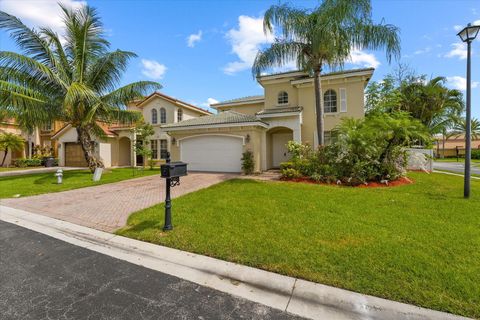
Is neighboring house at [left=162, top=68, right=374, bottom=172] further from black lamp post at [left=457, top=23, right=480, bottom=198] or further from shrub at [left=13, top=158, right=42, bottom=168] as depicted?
shrub at [left=13, top=158, right=42, bottom=168]

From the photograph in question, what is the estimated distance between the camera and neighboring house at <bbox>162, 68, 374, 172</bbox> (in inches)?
556

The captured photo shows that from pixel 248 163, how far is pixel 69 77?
11.7m

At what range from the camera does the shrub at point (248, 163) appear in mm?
13234

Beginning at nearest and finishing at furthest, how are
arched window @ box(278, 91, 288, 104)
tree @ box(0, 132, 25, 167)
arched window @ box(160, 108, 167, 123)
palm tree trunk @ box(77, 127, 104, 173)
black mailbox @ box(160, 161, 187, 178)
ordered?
black mailbox @ box(160, 161, 187, 178)
palm tree trunk @ box(77, 127, 104, 173)
arched window @ box(278, 91, 288, 104)
arched window @ box(160, 108, 167, 123)
tree @ box(0, 132, 25, 167)

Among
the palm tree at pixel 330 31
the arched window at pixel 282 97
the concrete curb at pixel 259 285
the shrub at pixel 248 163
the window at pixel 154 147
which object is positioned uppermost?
the palm tree at pixel 330 31

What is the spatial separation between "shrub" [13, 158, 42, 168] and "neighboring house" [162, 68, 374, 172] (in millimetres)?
15962

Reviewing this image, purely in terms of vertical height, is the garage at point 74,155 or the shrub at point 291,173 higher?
the garage at point 74,155

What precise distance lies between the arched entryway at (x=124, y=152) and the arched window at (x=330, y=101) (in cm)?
1814

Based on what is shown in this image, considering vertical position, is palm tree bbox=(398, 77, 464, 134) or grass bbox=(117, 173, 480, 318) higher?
palm tree bbox=(398, 77, 464, 134)

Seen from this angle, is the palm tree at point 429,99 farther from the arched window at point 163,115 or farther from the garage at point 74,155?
the garage at point 74,155

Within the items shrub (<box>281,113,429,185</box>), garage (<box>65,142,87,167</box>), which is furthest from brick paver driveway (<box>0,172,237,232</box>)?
garage (<box>65,142,87,167</box>)

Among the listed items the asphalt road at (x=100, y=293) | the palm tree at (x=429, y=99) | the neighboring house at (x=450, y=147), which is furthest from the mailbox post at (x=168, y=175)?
the neighboring house at (x=450, y=147)

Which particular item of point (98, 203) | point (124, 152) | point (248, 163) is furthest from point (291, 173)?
point (124, 152)

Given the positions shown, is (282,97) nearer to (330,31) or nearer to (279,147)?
(279,147)
